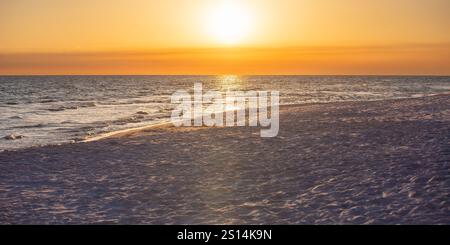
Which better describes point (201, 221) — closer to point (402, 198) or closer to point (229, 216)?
point (229, 216)

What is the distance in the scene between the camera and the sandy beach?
1044cm

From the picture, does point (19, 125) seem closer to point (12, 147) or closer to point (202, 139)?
point (12, 147)

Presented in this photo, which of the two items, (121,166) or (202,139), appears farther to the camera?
(202,139)

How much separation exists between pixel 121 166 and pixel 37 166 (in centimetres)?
330

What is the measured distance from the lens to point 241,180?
45.1 feet

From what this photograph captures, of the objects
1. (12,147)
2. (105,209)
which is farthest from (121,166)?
(12,147)

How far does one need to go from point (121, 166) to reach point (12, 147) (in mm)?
10004

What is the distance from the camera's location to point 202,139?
22.4 m

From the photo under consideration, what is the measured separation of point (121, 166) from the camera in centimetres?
1638

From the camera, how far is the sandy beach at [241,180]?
10.4 m
